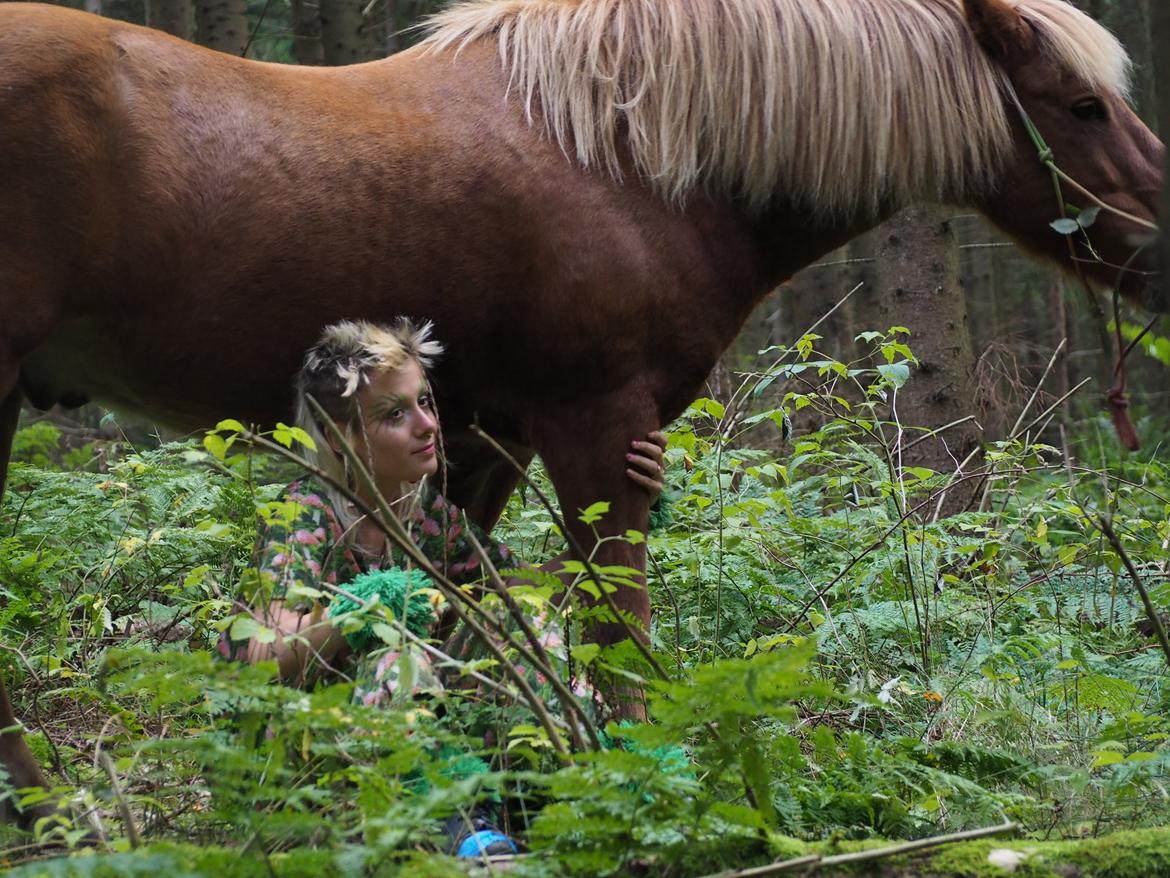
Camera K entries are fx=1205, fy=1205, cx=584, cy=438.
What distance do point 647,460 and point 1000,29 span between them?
1925mm

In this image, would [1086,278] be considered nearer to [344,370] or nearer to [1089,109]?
[1089,109]

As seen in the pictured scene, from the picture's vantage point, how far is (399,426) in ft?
11.1

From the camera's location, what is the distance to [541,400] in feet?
12.7

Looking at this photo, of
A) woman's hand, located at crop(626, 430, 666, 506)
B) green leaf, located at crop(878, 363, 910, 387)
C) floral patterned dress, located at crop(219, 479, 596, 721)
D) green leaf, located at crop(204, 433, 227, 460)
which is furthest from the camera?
green leaf, located at crop(878, 363, 910, 387)

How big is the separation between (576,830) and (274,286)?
6.75ft

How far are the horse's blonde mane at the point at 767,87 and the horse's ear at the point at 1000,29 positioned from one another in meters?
0.04

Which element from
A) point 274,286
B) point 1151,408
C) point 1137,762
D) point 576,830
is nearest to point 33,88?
point 274,286

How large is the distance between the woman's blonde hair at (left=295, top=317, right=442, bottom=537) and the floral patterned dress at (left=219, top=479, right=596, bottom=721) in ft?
0.29

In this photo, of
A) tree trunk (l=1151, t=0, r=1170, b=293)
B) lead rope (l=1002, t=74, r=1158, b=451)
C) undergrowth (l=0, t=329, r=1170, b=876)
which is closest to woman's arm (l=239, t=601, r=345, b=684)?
undergrowth (l=0, t=329, r=1170, b=876)

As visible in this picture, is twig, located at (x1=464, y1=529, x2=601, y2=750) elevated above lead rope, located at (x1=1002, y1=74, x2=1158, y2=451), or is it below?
below

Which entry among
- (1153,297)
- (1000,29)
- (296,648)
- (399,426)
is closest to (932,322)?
(1153,297)

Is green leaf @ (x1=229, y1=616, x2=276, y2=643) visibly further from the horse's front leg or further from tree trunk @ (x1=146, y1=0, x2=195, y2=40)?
tree trunk @ (x1=146, y1=0, x2=195, y2=40)

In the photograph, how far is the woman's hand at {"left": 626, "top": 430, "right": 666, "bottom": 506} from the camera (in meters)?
3.79

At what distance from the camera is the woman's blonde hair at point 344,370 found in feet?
11.0
